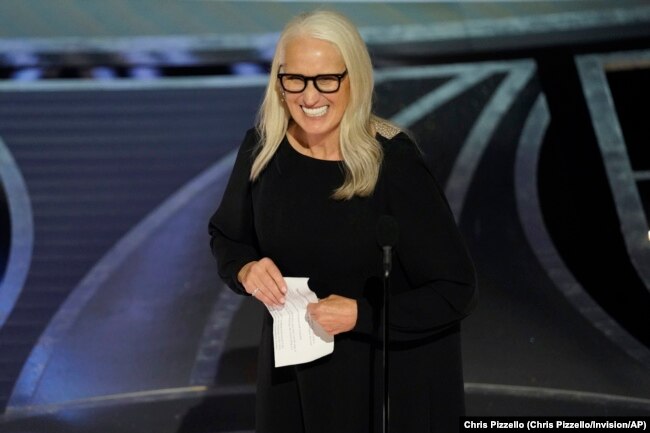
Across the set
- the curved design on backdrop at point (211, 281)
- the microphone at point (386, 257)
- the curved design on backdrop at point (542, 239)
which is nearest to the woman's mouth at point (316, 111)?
the microphone at point (386, 257)

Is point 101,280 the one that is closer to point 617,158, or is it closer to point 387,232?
point 617,158

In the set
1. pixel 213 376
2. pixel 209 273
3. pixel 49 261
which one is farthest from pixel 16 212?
pixel 213 376

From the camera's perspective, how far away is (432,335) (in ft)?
6.34

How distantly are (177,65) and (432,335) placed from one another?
3743mm

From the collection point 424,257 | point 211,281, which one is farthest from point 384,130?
point 211,281

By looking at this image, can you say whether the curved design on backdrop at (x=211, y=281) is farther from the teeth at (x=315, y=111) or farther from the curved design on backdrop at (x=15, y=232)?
the teeth at (x=315, y=111)

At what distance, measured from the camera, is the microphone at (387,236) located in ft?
5.74

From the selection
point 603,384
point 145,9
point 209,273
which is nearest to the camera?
point 603,384

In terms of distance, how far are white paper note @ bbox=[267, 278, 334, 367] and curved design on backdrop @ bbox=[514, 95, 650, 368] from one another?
2378 millimetres

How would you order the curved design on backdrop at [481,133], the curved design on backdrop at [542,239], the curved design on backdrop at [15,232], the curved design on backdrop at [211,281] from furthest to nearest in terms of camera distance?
the curved design on backdrop at [481,133]
the curved design on backdrop at [15,232]
the curved design on backdrop at [542,239]
the curved design on backdrop at [211,281]

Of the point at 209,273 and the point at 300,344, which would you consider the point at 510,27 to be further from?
the point at 300,344

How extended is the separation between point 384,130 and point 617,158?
307 centimetres

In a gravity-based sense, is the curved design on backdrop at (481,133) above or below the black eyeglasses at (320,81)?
above

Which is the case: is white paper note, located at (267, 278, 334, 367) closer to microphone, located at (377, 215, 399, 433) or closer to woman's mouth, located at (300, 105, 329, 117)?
microphone, located at (377, 215, 399, 433)
